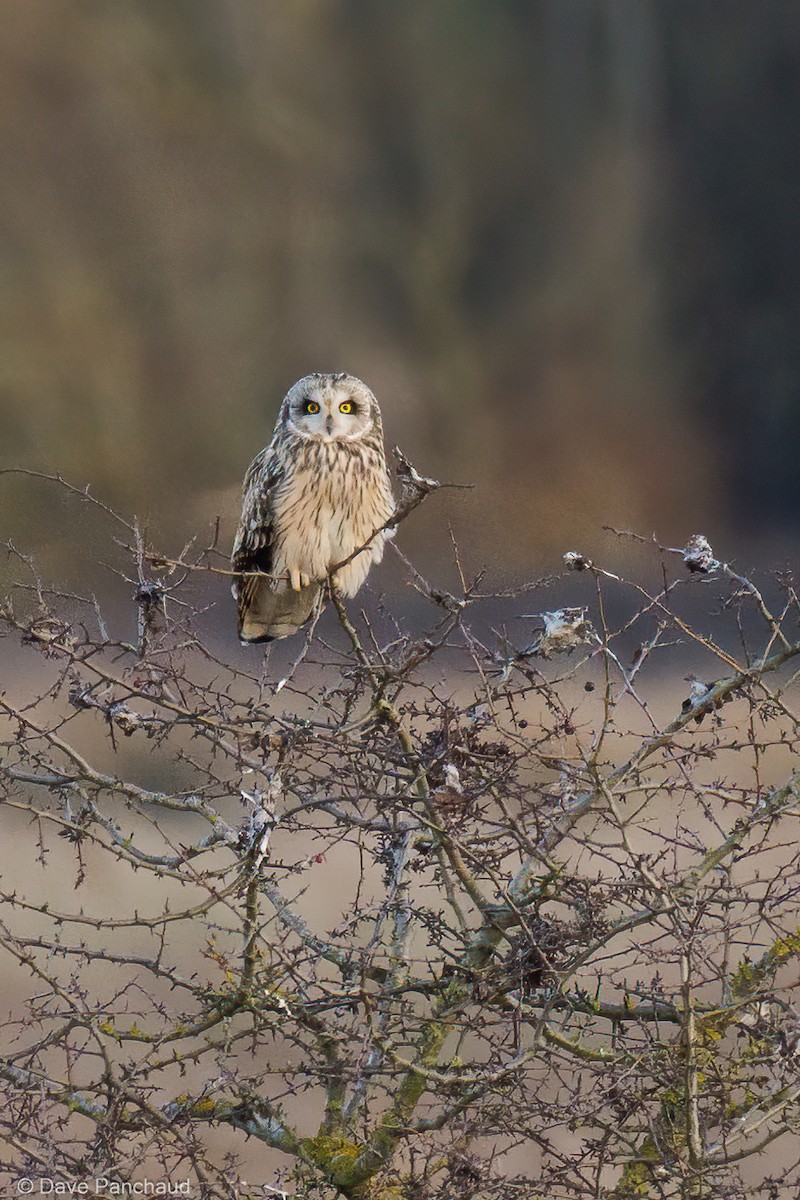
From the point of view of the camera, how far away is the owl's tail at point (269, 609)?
414cm

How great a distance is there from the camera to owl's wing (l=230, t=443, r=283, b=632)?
13.3ft

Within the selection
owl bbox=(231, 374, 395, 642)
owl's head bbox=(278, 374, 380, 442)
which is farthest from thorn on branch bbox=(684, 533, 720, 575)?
owl's head bbox=(278, 374, 380, 442)

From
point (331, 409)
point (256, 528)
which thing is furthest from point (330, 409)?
point (256, 528)

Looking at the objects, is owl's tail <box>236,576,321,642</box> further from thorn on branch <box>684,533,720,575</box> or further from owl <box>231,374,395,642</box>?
thorn on branch <box>684,533,720,575</box>

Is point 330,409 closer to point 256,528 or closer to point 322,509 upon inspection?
point 322,509

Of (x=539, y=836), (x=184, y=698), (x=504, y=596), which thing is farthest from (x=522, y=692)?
(x=184, y=698)

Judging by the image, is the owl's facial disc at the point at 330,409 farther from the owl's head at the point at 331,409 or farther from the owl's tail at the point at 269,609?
the owl's tail at the point at 269,609

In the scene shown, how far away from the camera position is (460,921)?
326 centimetres

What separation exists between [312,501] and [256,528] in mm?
255

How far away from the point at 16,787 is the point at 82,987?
68 centimetres

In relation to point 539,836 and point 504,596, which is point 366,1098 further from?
point 504,596

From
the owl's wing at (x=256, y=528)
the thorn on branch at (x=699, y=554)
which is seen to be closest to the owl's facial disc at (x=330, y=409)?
the owl's wing at (x=256, y=528)

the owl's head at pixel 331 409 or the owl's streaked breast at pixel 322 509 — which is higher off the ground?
the owl's head at pixel 331 409

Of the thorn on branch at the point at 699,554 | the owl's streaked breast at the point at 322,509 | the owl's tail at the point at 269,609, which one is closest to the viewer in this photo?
the thorn on branch at the point at 699,554
